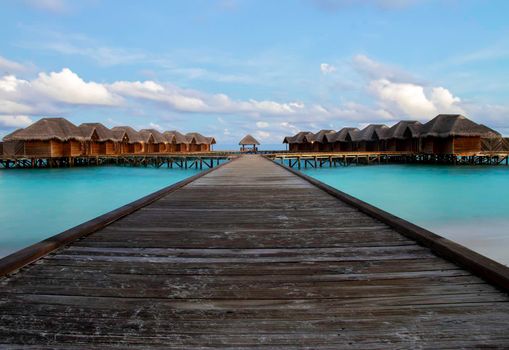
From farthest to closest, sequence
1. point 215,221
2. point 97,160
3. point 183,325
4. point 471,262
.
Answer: point 97,160
point 215,221
point 471,262
point 183,325

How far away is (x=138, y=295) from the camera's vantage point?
2.04m

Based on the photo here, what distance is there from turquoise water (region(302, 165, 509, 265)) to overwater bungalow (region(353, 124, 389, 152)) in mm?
16612

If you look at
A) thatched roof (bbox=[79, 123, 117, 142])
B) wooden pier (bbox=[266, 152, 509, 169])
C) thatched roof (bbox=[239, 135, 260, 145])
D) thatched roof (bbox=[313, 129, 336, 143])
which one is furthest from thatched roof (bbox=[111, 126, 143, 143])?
thatched roof (bbox=[313, 129, 336, 143])

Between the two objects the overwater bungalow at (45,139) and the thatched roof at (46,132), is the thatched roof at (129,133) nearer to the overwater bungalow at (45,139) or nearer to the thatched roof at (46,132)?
the overwater bungalow at (45,139)

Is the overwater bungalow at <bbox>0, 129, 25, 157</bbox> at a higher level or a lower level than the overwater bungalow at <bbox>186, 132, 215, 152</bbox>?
lower

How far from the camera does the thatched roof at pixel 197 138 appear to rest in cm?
5282

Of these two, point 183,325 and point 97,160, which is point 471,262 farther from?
point 97,160

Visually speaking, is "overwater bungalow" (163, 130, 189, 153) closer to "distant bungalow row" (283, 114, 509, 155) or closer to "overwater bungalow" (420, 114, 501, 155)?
"distant bungalow row" (283, 114, 509, 155)

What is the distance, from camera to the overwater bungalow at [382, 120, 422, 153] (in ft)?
119

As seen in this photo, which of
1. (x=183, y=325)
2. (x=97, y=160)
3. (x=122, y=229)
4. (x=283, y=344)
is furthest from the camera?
(x=97, y=160)

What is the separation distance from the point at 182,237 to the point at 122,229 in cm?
77

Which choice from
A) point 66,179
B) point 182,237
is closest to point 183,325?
point 182,237

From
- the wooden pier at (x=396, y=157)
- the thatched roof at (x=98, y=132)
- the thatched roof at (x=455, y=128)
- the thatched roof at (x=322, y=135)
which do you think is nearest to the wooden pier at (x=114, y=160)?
the thatched roof at (x=98, y=132)

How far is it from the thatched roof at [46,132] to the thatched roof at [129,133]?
785 centimetres
